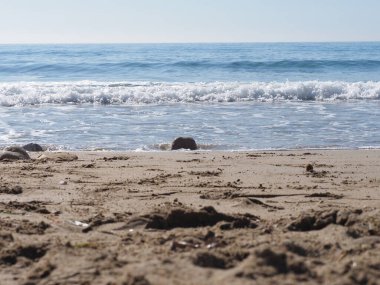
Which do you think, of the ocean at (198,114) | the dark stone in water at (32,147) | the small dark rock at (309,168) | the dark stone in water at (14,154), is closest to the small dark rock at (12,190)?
the dark stone in water at (14,154)

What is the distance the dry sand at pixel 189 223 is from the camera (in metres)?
2.92

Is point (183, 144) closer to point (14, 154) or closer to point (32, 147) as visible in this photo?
point (32, 147)

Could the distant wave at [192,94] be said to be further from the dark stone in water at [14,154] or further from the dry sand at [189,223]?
the dry sand at [189,223]

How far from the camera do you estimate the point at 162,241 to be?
358 cm

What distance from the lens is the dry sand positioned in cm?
292

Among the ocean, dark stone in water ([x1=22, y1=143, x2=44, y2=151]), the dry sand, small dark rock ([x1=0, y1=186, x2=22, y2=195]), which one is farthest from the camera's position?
the ocean

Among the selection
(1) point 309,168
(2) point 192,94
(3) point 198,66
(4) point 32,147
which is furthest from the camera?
(3) point 198,66

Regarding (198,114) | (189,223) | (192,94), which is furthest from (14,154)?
(192,94)

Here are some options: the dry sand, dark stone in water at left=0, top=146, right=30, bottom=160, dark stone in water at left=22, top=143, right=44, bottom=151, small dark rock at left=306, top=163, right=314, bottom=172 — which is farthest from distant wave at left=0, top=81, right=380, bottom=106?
small dark rock at left=306, top=163, right=314, bottom=172

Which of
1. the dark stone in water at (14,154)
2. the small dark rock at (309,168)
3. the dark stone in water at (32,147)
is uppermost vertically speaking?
the small dark rock at (309,168)

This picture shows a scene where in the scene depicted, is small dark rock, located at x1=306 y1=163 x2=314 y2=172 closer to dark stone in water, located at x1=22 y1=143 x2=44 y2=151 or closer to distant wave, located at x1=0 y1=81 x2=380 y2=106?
dark stone in water, located at x1=22 y1=143 x2=44 y2=151

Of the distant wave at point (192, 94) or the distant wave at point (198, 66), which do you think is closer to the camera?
the distant wave at point (192, 94)

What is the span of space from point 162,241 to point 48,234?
2.67ft

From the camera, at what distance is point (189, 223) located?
13.4ft
